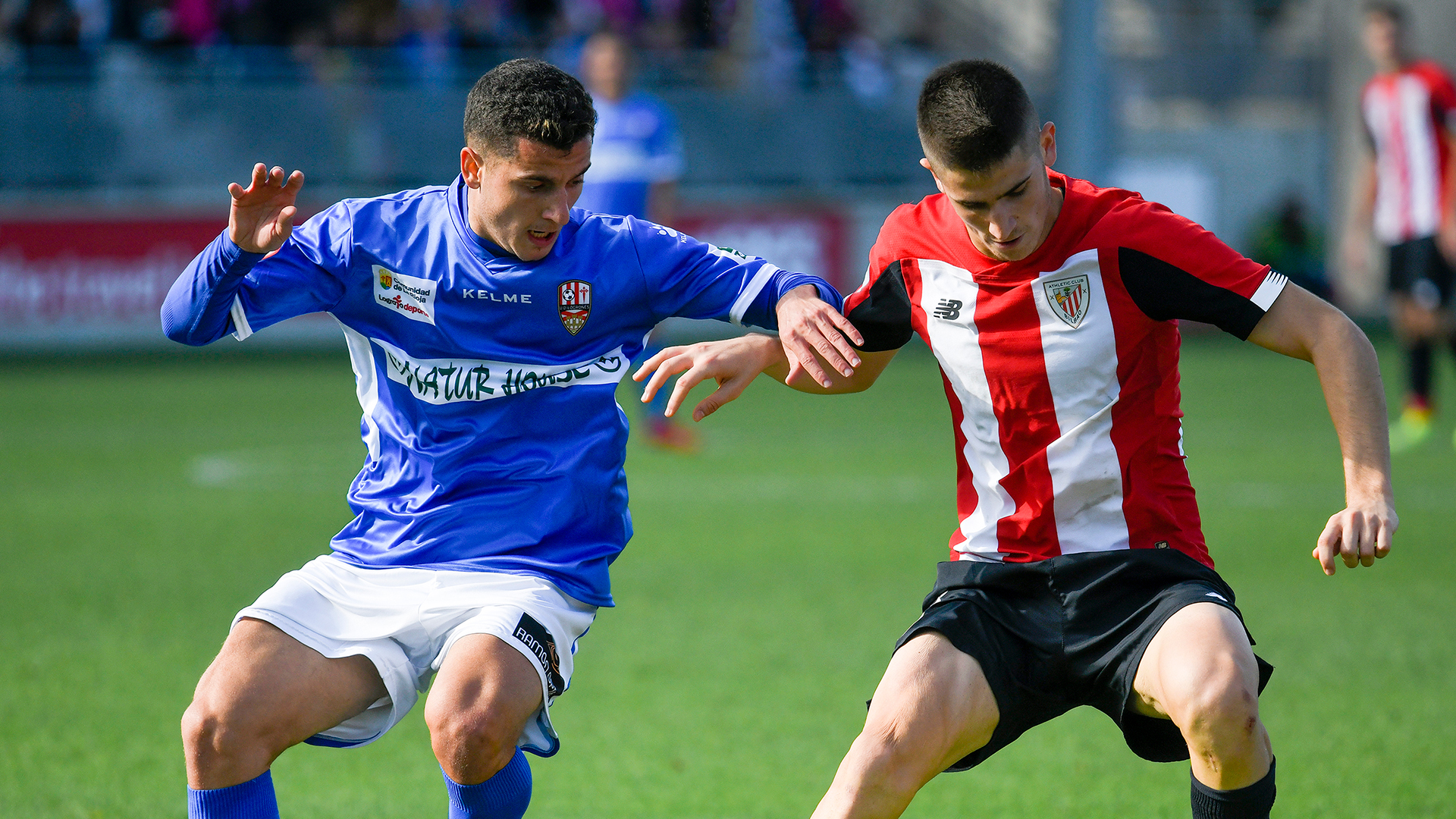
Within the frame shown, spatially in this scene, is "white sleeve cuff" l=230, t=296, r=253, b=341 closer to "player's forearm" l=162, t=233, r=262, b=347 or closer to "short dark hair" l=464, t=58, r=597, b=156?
"player's forearm" l=162, t=233, r=262, b=347

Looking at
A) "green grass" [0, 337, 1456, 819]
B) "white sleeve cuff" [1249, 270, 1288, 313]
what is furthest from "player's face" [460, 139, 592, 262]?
"green grass" [0, 337, 1456, 819]

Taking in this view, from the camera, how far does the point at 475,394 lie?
10.5 ft

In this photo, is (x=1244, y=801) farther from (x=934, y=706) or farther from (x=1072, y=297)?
(x=1072, y=297)

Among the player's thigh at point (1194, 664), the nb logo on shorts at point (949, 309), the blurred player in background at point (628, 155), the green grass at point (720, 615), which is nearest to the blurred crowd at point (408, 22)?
the blurred player in background at point (628, 155)

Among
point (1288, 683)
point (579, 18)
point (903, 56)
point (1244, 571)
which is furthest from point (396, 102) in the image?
point (1288, 683)

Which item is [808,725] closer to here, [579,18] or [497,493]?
[497,493]

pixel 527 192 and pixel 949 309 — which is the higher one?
pixel 527 192

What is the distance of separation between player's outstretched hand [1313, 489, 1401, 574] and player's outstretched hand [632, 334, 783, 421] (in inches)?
45.0

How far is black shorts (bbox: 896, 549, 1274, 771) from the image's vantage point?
2.84 m

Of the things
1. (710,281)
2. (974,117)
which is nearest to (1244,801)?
(974,117)

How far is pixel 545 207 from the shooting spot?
10.2 ft

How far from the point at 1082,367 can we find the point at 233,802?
75.5 inches

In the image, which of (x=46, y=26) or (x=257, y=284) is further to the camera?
(x=46, y=26)

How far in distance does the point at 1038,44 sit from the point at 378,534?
23.1 meters
